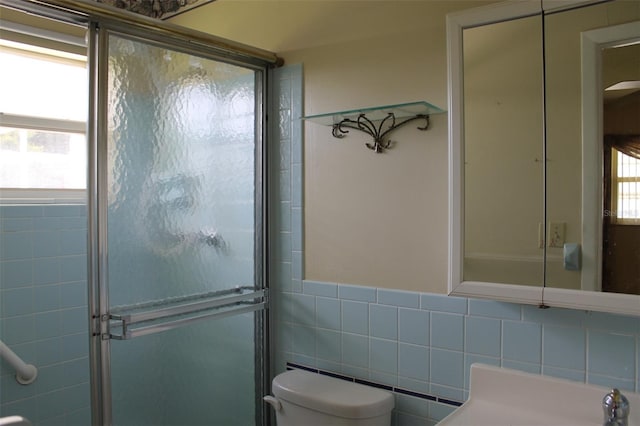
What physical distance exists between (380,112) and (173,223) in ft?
2.54

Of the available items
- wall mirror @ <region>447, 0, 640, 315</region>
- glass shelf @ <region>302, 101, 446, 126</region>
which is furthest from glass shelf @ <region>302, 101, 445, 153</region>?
wall mirror @ <region>447, 0, 640, 315</region>

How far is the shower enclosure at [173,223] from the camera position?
1496 millimetres

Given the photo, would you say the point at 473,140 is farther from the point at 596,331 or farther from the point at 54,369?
the point at 54,369

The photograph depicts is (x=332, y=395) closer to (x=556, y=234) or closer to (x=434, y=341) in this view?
(x=434, y=341)

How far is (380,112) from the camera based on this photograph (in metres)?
1.62

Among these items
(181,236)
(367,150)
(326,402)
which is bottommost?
(326,402)

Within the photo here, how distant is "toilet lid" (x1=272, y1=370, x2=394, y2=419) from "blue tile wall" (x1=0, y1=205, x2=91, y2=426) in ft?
3.54

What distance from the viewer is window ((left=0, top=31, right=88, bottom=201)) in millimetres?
2152

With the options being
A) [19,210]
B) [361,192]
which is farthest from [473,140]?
[19,210]

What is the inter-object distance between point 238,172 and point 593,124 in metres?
1.18

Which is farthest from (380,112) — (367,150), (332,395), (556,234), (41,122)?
(41,122)

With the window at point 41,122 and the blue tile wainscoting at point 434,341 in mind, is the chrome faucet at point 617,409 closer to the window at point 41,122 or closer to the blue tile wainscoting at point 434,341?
the blue tile wainscoting at point 434,341

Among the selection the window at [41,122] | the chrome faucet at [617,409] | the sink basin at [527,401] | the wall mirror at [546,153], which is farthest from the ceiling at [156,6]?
the chrome faucet at [617,409]

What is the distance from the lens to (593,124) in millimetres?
1229
